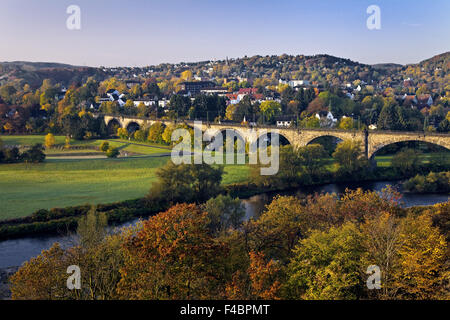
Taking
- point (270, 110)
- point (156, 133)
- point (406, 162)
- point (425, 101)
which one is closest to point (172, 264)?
point (406, 162)

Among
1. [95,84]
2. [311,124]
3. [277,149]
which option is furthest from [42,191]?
[95,84]

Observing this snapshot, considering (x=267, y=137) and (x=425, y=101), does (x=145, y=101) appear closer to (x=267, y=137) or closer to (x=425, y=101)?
(x=267, y=137)

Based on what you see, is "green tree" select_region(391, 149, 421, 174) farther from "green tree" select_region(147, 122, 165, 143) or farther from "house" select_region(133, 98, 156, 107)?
"house" select_region(133, 98, 156, 107)

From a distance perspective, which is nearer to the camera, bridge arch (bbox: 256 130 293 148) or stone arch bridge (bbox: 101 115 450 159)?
stone arch bridge (bbox: 101 115 450 159)

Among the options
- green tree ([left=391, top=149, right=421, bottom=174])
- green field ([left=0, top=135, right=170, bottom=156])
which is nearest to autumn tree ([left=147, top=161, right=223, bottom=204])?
green tree ([left=391, top=149, right=421, bottom=174])

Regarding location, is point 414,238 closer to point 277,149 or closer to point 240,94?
point 277,149
